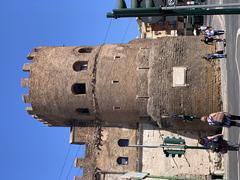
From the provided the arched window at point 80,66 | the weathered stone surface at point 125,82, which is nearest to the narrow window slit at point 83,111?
the weathered stone surface at point 125,82

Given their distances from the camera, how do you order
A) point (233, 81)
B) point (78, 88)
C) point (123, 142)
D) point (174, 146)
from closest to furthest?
point (233, 81), point (174, 146), point (78, 88), point (123, 142)

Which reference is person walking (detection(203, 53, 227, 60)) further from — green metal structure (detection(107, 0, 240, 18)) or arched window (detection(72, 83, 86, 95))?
green metal structure (detection(107, 0, 240, 18))

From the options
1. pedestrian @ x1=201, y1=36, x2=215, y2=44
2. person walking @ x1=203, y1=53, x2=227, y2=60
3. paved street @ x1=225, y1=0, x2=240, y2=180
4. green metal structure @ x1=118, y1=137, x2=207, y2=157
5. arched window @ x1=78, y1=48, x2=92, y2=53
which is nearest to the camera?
paved street @ x1=225, y1=0, x2=240, y2=180

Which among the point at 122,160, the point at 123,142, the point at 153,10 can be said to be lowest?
the point at 122,160

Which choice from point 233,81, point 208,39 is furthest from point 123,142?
point 233,81

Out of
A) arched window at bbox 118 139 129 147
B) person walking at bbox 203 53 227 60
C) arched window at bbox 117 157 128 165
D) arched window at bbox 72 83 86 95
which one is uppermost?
person walking at bbox 203 53 227 60

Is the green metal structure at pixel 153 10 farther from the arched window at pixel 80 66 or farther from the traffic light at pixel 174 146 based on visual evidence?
the arched window at pixel 80 66

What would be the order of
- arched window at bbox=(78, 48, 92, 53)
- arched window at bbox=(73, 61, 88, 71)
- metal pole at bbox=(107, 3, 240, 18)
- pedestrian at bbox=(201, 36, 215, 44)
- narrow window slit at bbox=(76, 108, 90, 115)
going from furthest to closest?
1. arched window at bbox=(78, 48, 92, 53)
2. narrow window slit at bbox=(76, 108, 90, 115)
3. arched window at bbox=(73, 61, 88, 71)
4. pedestrian at bbox=(201, 36, 215, 44)
5. metal pole at bbox=(107, 3, 240, 18)

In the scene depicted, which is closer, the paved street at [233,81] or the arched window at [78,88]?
the paved street at [233,81]

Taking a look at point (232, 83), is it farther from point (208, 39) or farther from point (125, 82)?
point (125, 82)

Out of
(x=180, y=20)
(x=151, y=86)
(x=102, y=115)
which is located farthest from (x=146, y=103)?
(x=180, y=20)

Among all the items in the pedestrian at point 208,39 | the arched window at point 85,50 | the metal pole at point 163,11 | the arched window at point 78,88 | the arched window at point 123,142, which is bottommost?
the arched window at point 123,142

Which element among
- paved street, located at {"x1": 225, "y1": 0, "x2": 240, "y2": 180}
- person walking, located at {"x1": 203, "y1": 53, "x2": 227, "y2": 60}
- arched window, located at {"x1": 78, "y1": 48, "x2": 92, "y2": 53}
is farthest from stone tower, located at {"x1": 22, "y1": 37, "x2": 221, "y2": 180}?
paved street, located at {"x1": 225, "y1": 0, "x2": 240, "y2": 180}

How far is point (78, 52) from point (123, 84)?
2824mm
